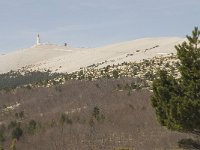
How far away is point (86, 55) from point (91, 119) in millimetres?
64215

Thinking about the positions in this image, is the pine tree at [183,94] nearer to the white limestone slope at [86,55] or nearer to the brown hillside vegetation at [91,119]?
the brown hillside vegetation at [91,119]

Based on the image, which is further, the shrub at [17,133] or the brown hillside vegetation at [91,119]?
the shrub at [17,133]

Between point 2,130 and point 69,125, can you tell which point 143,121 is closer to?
point 69,125

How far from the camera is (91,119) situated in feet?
119

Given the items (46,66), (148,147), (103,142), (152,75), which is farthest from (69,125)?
(46,66)

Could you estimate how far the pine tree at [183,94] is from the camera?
18.2 metres

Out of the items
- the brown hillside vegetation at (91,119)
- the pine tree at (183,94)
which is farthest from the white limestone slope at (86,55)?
the pine tree at (183,94)

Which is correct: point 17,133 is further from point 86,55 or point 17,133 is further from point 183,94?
point 86,55

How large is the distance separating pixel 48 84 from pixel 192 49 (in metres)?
43.0

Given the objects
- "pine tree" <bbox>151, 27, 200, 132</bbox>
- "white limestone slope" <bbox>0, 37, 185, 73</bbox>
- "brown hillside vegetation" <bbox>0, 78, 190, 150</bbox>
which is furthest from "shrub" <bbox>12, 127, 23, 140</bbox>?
"white limestone slope" <bbox>0, 37, 185, 73</bbox>

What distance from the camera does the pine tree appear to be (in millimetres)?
18178

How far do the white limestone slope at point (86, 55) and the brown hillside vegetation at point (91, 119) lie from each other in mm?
24618

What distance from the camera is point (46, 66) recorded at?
98375 millimetres

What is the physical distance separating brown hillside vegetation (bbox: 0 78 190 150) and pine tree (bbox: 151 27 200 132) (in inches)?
182
